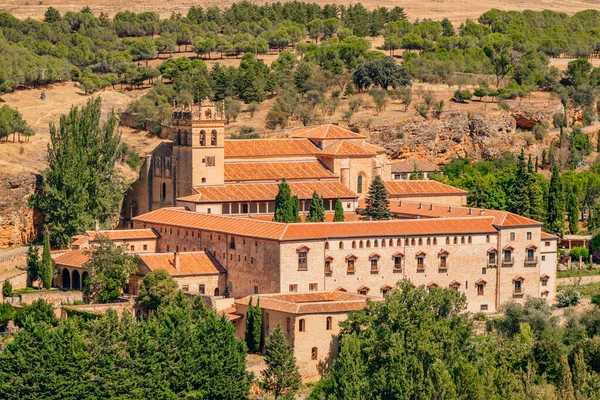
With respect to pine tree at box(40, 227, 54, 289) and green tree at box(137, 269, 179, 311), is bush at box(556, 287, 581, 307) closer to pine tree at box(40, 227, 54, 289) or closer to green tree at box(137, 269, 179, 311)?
green tree at box(137, 269, 179, 311)

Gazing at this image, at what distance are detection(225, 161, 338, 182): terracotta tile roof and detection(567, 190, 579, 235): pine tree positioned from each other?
1571cm

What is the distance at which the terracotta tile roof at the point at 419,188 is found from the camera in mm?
99438

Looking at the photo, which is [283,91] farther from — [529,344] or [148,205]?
[529,344]

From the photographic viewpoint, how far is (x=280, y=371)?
7356cm

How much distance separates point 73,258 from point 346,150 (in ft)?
62.2

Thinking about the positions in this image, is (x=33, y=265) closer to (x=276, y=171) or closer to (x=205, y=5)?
(x=276, y=171)

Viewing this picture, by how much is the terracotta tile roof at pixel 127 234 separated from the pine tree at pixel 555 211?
24.3 metres

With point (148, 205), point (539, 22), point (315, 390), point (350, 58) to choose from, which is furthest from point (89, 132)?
point (539, 22)

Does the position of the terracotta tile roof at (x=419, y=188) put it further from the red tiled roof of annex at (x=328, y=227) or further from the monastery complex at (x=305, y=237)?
the red tiled roof of annex at (x=328, y=227)

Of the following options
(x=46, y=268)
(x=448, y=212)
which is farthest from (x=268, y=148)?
(x=46, y=268)

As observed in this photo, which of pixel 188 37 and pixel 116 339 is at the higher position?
pixel 188 37

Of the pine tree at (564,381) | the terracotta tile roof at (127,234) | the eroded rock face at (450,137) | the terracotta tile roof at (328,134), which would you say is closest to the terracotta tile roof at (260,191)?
the terracotta tile roof at (127,234)

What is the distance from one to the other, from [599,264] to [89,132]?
30751 millimetres

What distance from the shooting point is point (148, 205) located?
10156 cm
